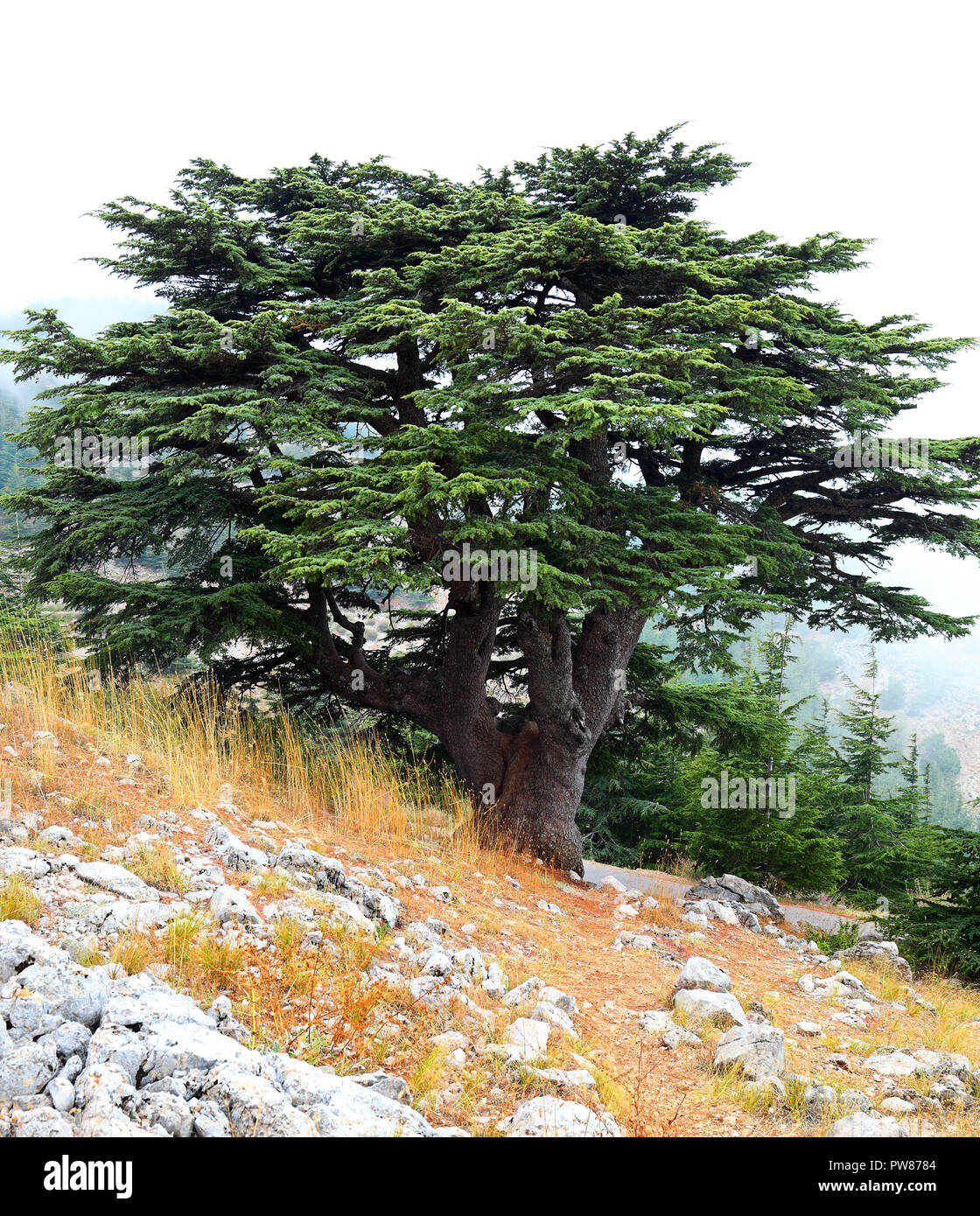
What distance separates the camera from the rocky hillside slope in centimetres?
294

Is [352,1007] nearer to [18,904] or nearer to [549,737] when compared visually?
[18,904]

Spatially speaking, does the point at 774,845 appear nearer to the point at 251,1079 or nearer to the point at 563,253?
the point at 563,253

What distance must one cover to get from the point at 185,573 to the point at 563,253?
6.24 m

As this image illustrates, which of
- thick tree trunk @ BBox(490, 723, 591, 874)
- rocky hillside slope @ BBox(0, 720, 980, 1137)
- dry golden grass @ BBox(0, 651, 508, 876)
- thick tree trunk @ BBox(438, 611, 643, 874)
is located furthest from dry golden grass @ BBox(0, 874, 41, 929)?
thick tree trunk @ BBox(490, 723, 591, 874)

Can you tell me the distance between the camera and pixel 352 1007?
3.83 metres

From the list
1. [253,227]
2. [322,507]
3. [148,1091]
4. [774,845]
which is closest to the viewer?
[148,1091]

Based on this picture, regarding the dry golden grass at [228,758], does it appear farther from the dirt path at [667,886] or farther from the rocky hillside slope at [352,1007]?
the dirt path at [667,886]

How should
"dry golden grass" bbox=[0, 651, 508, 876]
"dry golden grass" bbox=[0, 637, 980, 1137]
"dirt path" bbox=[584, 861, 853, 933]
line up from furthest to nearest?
"dirt path" bbox=[584, 861, 853, 933], "dry golden grass" bbox=[0, 651, 508, 876], "dry golden grass" bbox=[0, 637, 980, 1137]

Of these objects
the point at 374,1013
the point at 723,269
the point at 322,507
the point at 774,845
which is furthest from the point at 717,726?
the point at 374,1013

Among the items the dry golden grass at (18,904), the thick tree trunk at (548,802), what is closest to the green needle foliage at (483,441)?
the thick tree trunk at (548,802)

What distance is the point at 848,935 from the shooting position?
9.30 metres

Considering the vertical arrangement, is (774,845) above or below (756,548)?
below

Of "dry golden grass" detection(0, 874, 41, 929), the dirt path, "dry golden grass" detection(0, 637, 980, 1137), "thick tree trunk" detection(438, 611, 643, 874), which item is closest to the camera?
"dry golden grass" detection(0, 637, 980, 1137)

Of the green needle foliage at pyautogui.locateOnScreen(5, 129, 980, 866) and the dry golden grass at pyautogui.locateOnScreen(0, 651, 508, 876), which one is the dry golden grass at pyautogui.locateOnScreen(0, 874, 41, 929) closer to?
the dry golden grass at pyautogui.locateOnScreen(0, 651, 508, 876)
